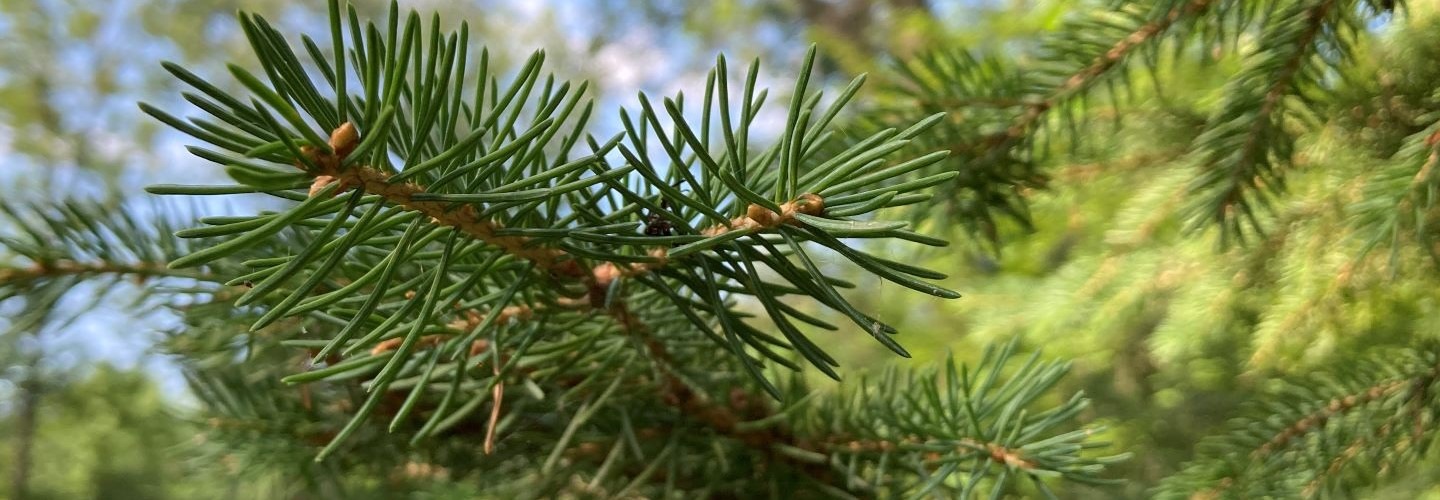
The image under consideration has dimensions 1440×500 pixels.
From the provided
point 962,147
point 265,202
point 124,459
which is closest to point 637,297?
point 962,147

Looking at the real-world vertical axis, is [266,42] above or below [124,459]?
below

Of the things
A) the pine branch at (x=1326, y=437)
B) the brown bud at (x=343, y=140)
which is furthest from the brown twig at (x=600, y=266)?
the pine branch at (x=1326, y=437)

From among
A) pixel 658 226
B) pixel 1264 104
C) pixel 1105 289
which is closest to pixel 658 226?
pixel 658 226

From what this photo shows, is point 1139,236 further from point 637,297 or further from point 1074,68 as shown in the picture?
point 637,297

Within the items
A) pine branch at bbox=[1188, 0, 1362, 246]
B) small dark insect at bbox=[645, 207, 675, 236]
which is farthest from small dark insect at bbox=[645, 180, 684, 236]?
pine branch at bbox=[1188, 0, 1362, 246]

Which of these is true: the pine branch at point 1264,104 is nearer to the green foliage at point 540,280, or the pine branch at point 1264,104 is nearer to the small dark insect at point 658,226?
the green foliage at point 540,280

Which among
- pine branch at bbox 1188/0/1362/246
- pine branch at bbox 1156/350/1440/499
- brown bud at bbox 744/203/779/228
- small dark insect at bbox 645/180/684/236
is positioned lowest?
pine branch at bbox 1156/350/1440/499

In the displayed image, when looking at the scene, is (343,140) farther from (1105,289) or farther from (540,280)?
(1105,289)

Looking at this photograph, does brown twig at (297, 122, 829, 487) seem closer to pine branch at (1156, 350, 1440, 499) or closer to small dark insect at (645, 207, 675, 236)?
small dark insect at (645, 207, 675, 236)

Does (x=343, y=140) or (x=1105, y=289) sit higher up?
(x=1105, y=289)
